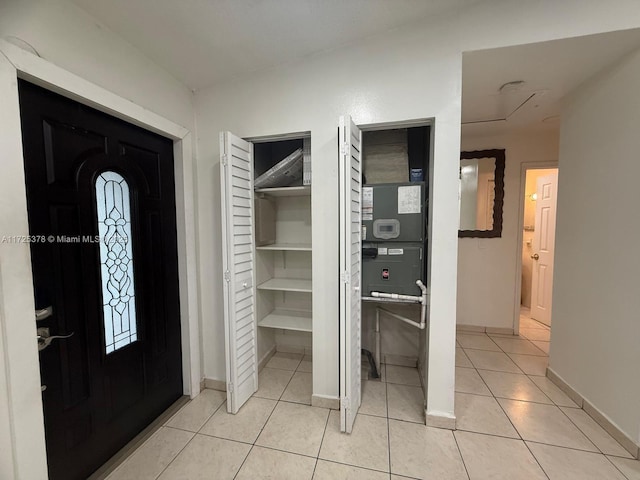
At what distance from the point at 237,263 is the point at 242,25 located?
145 centimetres

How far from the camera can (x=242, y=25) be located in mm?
1443

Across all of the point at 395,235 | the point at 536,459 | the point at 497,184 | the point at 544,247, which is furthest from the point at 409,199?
the point at 544,247

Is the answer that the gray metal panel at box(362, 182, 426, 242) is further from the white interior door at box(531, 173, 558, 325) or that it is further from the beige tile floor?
the white interior door at box(531, 173, 558, 325)

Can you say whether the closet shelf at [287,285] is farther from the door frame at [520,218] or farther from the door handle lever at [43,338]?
the door frame at [520,218]

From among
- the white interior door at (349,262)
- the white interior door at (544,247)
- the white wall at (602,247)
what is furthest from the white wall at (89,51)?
the white interior door at (544,247)

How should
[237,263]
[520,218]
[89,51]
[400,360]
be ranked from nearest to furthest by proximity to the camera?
[89,51] < [237,263] < [400,360] < [520,218]

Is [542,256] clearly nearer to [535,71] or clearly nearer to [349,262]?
[535,71]

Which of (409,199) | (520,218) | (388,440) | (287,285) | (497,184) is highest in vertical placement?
(497,184)

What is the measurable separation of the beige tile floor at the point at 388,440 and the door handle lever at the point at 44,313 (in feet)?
3.19

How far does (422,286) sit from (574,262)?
1239 mm

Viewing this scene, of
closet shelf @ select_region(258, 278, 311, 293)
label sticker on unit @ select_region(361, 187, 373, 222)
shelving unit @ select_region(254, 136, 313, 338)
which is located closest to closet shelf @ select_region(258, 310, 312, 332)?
shelving unit @ select_region(254, 136, 313, 338)

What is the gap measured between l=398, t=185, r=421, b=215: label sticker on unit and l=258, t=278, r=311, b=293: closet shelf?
3.26 ft

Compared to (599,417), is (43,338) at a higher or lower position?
higher

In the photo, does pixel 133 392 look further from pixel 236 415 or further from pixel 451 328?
pixel 451 328
